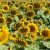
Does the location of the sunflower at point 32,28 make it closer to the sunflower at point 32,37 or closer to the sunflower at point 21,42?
the sunflower at point 32,37

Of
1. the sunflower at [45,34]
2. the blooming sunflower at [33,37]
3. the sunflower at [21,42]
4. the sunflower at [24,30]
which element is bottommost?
the sunflower at [21,42]

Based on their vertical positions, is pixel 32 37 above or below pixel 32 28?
below

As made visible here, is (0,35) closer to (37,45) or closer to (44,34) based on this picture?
(37,45)

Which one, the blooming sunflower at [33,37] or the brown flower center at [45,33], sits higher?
the brown flower center at [45,33]

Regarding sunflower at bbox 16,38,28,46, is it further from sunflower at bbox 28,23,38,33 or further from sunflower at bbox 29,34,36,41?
sunflower at bbox 28,23,38,33

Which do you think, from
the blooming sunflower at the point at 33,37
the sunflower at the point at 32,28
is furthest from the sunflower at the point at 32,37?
the sunflower at the point at 32,28

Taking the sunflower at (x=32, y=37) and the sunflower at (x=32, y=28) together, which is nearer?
the sunflower at (x=32, y=37)

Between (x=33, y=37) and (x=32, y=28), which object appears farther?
(x=32, y=28)

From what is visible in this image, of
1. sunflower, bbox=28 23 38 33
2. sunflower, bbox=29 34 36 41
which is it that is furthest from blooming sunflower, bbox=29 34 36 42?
sunflower, bbox=28 23 38 33

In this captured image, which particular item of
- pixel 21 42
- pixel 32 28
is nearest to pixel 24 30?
pixel 32 28

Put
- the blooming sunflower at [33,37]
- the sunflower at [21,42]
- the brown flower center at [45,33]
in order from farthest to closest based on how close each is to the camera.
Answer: the brown flower center at [45,33] → the blooming sunflower at [33,37] → the sunflower at [21,42]

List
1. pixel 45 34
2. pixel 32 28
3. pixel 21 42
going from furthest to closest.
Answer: pixel 32 28 → pixel 45 34 → pixel 21 42

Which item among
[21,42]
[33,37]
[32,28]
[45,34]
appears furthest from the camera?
[32,28]

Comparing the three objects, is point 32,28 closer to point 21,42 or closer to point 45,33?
point 45,33
